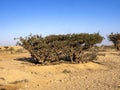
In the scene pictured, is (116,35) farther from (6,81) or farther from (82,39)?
(6,81)

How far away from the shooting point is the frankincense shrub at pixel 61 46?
819 inches

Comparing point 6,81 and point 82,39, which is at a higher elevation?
point 82,39

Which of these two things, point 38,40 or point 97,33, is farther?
point 97,33

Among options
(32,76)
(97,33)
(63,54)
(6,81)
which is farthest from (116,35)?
(6,81)

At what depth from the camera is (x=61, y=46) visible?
2116 cm

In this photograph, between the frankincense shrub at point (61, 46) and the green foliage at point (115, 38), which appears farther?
the green foliage at point (115, 38)

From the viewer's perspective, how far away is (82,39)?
882 inches

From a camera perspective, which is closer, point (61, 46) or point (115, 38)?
point (61, 46)

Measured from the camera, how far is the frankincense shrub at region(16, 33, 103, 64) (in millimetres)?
20812

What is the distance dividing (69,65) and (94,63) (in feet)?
8.18

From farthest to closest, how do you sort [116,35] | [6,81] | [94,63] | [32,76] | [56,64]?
[116,35]
[94,63]
[56,64]
[32,76]
[6,81]

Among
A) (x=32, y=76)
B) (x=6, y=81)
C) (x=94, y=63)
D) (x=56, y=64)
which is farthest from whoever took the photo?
(x=94, y=63)

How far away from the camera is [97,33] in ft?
76.7

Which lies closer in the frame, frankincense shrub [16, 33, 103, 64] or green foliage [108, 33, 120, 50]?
frankincense shrub [16, 33, 103, 64]
